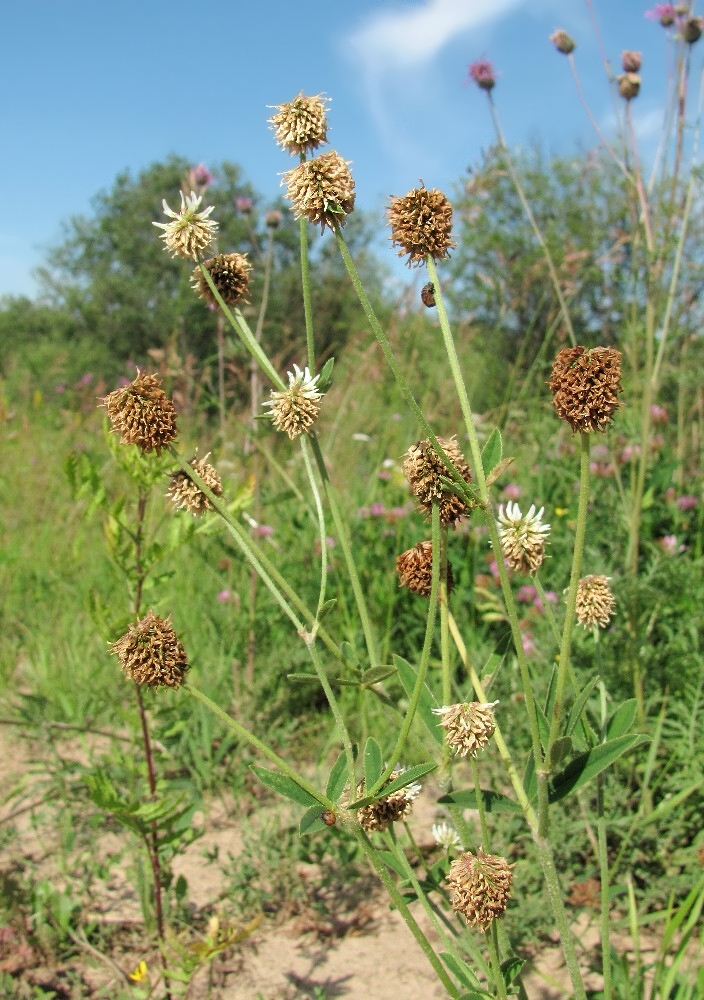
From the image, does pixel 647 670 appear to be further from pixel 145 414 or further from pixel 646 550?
pixel 145 414

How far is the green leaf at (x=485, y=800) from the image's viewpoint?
1.01 m

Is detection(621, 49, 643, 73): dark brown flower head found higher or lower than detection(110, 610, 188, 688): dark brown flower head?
higher

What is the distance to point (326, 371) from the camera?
3.24 ft

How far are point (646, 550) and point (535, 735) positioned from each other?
1837 mm

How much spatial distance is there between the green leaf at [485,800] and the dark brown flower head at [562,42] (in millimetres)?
2646

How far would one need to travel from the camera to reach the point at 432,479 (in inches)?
36.7

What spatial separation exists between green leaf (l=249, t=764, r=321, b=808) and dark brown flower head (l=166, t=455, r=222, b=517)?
0.92 feet

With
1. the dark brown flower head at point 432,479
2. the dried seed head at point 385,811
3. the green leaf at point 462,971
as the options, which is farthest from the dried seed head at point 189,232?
the green leaf at point 462,971

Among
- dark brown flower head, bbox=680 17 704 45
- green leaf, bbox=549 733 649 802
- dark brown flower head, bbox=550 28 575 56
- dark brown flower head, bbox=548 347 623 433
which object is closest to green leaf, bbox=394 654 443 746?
green leaf, bbox=549 733 649 802

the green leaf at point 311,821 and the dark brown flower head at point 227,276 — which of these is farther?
the dark brown flower head at point 227,276

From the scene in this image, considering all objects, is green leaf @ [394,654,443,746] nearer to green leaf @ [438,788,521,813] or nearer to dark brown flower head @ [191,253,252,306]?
green leaf @ [438,788,521,813]

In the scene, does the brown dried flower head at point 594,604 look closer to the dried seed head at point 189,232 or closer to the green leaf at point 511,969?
the green leaf at point 511,969

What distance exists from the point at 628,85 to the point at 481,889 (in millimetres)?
2339

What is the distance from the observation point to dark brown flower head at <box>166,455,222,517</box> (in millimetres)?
961
